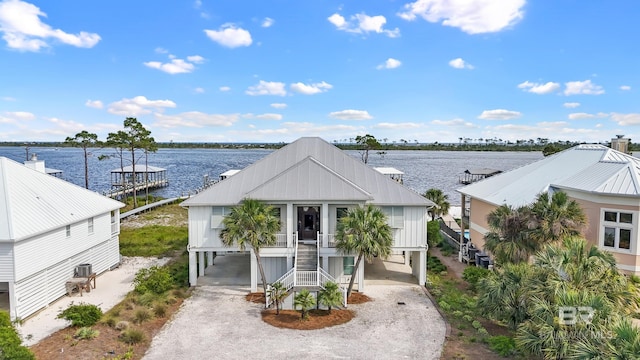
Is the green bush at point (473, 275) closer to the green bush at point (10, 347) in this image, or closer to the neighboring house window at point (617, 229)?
the neighboring house window at point (617, 229)

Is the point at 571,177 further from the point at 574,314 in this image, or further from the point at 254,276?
the point at 254,276

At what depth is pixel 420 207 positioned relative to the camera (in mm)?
22328

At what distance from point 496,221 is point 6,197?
72.7ft

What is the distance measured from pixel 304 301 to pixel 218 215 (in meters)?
7.39

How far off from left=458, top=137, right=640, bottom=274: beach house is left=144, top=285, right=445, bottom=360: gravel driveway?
838 cm

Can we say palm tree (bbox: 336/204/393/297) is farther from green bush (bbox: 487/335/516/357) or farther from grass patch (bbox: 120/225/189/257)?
grass patch (bbox: 120/225/189/257)

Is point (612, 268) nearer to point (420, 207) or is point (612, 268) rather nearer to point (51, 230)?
point (420, 207)

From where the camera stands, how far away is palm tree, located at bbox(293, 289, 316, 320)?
1762 centimetres

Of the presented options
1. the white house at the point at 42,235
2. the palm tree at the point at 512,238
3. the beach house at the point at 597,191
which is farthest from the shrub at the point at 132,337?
the beach house at the point at 597,191

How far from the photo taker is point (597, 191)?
1798 cm

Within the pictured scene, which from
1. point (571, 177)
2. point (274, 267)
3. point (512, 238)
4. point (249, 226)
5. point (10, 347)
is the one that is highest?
point (571, 177)

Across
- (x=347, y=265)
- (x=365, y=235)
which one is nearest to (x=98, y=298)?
(x=347, y=265)

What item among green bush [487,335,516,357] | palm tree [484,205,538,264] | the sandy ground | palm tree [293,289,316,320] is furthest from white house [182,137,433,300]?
green bush [487,335,516,357]

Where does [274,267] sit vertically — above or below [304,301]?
above
